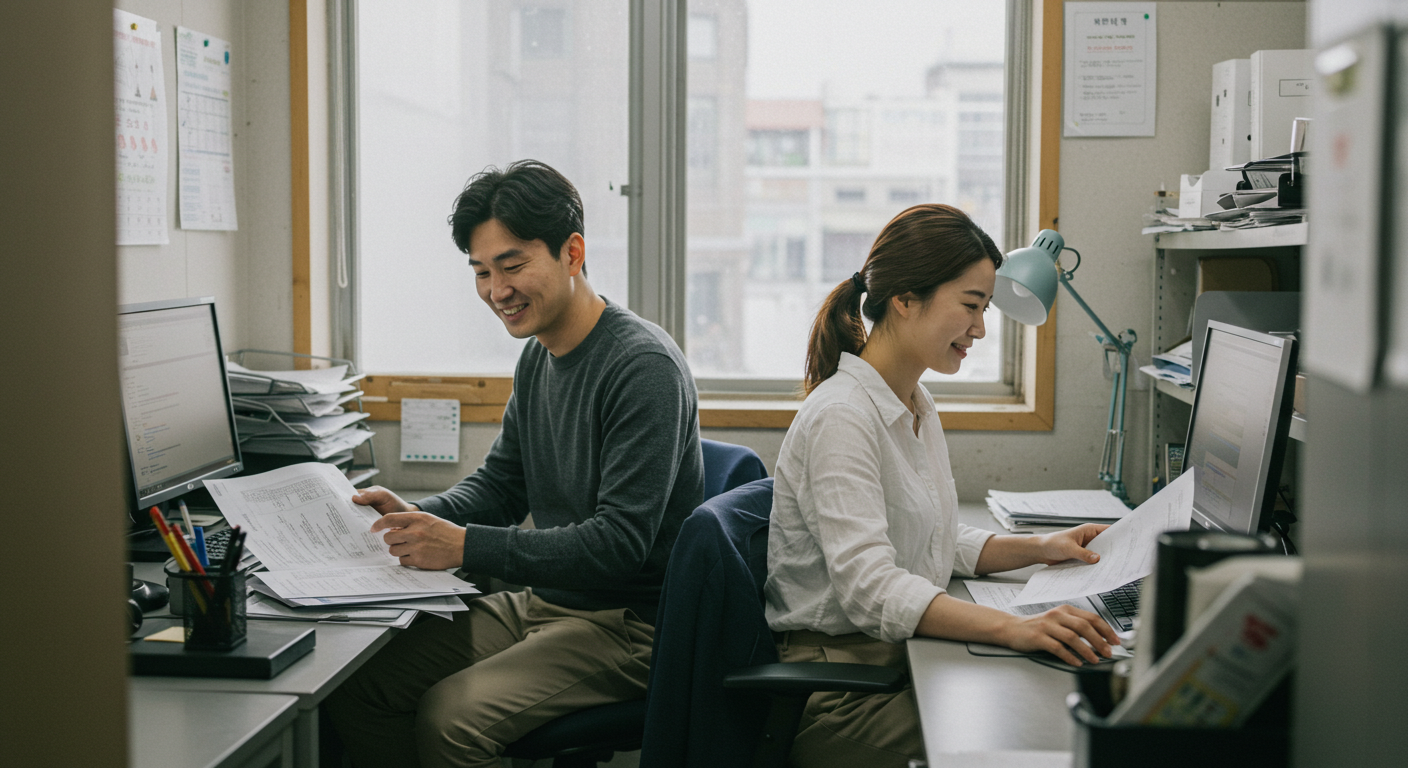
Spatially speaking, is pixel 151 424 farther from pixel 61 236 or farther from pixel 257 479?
pixel 61 236

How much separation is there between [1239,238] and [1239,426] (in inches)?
15.2

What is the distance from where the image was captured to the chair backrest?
1.89 meters

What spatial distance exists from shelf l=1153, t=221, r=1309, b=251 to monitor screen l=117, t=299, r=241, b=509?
174 cm

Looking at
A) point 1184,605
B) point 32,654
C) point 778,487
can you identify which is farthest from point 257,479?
point 1184,605

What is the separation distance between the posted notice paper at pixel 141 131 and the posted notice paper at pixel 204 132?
3.2 inches

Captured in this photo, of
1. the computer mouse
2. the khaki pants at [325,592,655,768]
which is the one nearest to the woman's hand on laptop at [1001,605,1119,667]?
the khaki pants at [325,592,655,768]

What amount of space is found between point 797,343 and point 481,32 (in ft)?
3.78

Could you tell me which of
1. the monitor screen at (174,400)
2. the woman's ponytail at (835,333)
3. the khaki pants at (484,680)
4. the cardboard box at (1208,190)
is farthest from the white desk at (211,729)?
the cardboard box at (1208,190)

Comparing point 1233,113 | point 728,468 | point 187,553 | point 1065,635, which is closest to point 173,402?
point 187,553

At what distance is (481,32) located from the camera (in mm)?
2664

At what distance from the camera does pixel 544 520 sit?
1918mm

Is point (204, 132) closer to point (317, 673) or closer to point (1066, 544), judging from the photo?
point (317, 673)

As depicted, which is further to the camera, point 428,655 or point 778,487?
point 428,655

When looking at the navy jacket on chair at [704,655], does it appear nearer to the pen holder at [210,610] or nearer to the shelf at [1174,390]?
the pen holder at [210,610]
